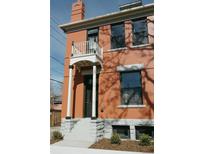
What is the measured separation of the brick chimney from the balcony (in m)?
1.35

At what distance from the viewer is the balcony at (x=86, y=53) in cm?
669

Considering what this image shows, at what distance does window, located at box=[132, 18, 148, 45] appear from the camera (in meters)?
6.77

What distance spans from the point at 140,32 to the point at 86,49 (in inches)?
83.8

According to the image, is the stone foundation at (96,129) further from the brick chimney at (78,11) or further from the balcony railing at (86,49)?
the brick chimney at (78,11)

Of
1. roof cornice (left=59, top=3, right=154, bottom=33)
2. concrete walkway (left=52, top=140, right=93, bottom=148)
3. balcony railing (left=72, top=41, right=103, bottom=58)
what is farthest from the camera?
balcony railing (left=72, top=41, right=103, bottom=58)

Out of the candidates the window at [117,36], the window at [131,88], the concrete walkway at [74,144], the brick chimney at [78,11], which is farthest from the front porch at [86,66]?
the brick chimney at [78,11]

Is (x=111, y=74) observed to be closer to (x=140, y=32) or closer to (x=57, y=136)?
(x=140, y=32)

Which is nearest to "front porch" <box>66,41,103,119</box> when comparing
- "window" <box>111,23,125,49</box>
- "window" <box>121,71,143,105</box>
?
"window" <box>111,23,125,49</box>

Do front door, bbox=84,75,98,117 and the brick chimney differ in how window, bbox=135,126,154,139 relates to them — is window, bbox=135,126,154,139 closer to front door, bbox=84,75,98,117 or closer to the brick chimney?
front door, bbox=84,75,98,117

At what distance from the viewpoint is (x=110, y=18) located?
23.8ft

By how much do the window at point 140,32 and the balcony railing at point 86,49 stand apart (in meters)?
1.35
